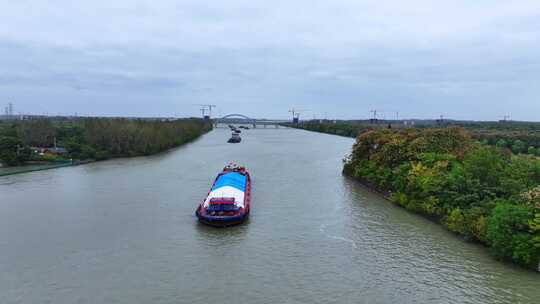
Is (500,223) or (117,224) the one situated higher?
(500,223)

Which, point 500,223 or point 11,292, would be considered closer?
point 11,292

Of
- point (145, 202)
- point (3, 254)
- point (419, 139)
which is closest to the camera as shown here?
point (3, 254)

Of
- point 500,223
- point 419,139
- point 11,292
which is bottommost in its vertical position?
point 11,292

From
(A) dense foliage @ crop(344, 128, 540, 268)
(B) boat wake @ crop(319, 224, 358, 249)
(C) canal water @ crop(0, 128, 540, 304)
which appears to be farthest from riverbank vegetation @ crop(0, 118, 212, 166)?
(B) boat wake @ crop(319, 224, 358, 249)

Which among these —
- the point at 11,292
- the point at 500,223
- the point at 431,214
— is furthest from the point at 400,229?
the point at 11,292

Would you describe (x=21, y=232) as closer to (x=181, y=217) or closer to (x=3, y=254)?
(x=3, y=254)

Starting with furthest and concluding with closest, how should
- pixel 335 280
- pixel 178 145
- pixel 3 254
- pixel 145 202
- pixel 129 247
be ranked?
pixel 178 145
pixel 145 202
pixel 129 247
pixel 3 254
pixel 335 280
